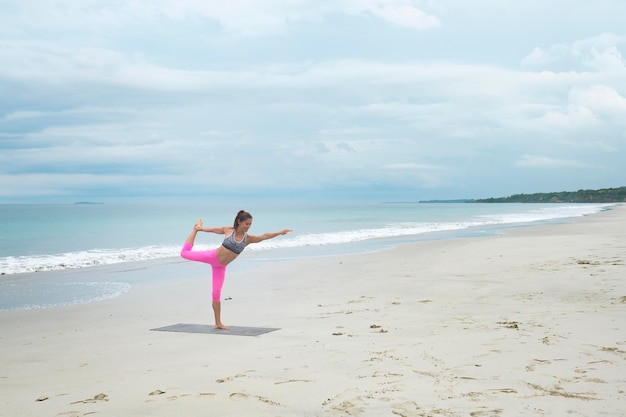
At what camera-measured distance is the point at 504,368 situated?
5.70 m

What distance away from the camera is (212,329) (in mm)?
8242

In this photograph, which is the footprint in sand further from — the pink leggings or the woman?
the pink leggings

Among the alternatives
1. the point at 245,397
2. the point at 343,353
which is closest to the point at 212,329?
the point at 343,353

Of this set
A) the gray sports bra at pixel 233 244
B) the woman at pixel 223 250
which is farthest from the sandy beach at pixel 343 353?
the gray sports bra at pixel 233 244

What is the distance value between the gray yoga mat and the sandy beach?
0.18 m

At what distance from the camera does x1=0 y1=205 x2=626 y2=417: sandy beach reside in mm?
4867

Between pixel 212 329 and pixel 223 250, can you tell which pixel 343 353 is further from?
pixel 223 250

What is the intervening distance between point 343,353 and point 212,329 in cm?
248

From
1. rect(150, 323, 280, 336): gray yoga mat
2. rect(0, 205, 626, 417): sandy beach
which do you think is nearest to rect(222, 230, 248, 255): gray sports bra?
rect(150, 323, 280, 336): gray yoga mat

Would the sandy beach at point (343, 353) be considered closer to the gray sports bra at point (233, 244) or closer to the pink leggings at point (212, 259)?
the pink leggings at point (212, 259)

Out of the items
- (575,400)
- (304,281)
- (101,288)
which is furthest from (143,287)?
(575,400)

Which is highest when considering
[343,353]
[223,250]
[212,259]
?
[223,250]

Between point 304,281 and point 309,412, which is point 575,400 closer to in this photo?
point 309,412

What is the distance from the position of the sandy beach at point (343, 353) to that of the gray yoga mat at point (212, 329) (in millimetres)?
179
